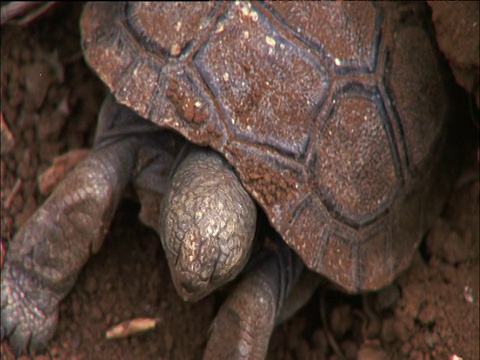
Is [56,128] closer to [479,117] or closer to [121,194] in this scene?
[121,194]

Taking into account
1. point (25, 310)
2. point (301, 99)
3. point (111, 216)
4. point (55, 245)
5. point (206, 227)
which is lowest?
point (25, 310)

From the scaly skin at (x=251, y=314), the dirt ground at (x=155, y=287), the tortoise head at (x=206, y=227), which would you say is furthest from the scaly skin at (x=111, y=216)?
the scaly skin at (x=251, y=314)

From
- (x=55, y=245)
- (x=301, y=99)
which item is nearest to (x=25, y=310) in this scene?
(x=55, y=245)

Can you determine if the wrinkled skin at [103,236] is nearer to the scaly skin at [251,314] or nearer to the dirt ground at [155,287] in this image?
the scaly skin at [251,314]

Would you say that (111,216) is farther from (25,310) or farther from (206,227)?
(206,227)

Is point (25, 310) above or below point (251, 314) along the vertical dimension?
below

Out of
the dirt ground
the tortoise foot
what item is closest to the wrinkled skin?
the tortoise foot

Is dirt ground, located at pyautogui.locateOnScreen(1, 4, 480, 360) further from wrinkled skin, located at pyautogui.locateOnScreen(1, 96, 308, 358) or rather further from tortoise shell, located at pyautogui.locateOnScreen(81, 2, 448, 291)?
tortoise shell, located at pyautogui.locateOnScreen(81, 2, 448, 291)
